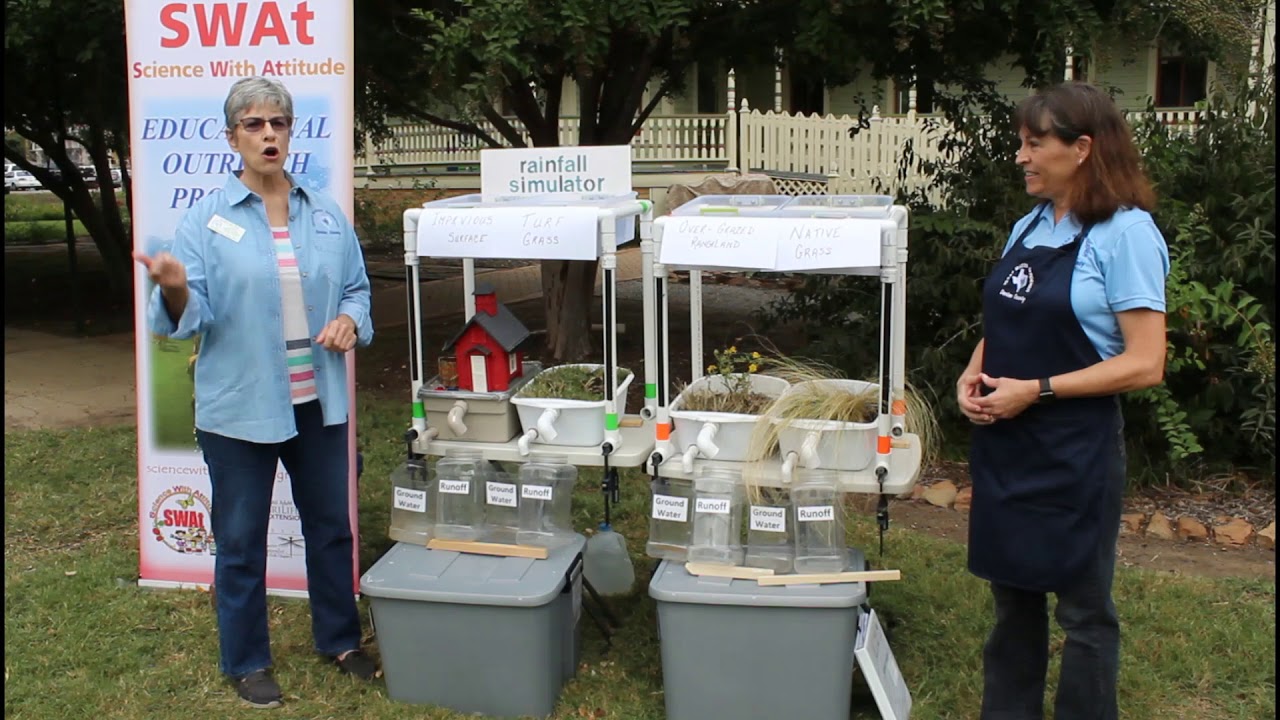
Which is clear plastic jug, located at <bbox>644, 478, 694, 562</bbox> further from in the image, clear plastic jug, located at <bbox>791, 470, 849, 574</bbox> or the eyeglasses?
the eyeglasses

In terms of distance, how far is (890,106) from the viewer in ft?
59.7

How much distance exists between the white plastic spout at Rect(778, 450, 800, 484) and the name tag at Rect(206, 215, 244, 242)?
1670 mm

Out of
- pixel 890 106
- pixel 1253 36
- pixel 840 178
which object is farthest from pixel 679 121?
pixel 1253 36

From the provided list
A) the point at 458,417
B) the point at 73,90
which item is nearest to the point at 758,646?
the point at 458,417

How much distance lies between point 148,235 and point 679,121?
38.0ft

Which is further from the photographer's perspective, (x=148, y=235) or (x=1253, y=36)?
(x=1253, y=36)

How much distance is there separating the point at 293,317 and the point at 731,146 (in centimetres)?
1242

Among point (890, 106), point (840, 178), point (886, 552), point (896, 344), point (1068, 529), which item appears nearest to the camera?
→ point (1068, 529)

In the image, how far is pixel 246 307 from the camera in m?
3.31

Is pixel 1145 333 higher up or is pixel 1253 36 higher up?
pixel 1253 36

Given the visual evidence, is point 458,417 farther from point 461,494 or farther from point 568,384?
point 568,384

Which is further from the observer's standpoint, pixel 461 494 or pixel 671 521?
pixel 461 494

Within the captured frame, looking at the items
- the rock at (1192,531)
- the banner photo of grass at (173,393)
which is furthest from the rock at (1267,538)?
the banner photo of grass at (173,393)

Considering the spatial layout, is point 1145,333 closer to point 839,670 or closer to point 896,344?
point 896,344
